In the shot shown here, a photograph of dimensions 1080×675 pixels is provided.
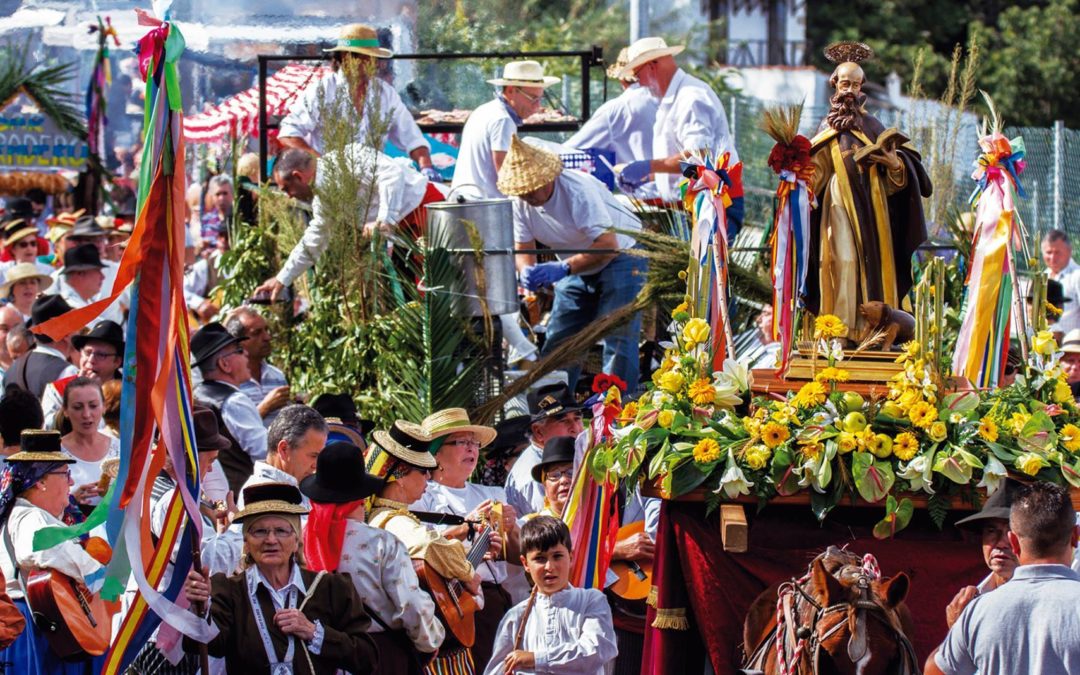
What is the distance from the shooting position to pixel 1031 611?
5699 millimetres

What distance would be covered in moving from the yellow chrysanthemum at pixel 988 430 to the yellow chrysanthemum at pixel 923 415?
0.63 ft

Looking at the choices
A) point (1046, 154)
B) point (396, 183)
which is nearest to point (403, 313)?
point (396, 183)

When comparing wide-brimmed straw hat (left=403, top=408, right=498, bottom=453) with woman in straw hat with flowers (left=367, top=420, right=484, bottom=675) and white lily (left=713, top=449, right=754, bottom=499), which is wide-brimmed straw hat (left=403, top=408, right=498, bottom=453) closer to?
woman in straw hat with flowers (left=367, top=420, right=484, bottom=675)

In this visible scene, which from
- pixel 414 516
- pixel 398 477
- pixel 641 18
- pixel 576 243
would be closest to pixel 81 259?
pixel 576 243

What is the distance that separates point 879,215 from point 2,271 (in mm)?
7567

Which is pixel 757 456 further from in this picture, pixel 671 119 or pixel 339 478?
pixel 671 119

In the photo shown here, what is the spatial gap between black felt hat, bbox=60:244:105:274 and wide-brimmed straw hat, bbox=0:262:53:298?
19cm

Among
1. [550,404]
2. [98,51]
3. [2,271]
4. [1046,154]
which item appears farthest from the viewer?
[98,51]

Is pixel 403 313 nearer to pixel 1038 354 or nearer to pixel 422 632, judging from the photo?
pixel 422 632

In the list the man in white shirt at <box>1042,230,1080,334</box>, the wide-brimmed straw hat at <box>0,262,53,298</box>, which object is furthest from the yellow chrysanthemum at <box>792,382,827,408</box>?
Result: the man in white shirt at <box>1042,230,1080,334</box>

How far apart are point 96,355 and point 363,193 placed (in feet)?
7.01

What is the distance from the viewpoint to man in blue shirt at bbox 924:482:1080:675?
5.65m

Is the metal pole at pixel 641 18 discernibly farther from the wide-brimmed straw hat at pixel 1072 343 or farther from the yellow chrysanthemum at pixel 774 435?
the yellow chrysanthemum at pixel 774 435

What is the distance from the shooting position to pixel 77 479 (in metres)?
8.90
